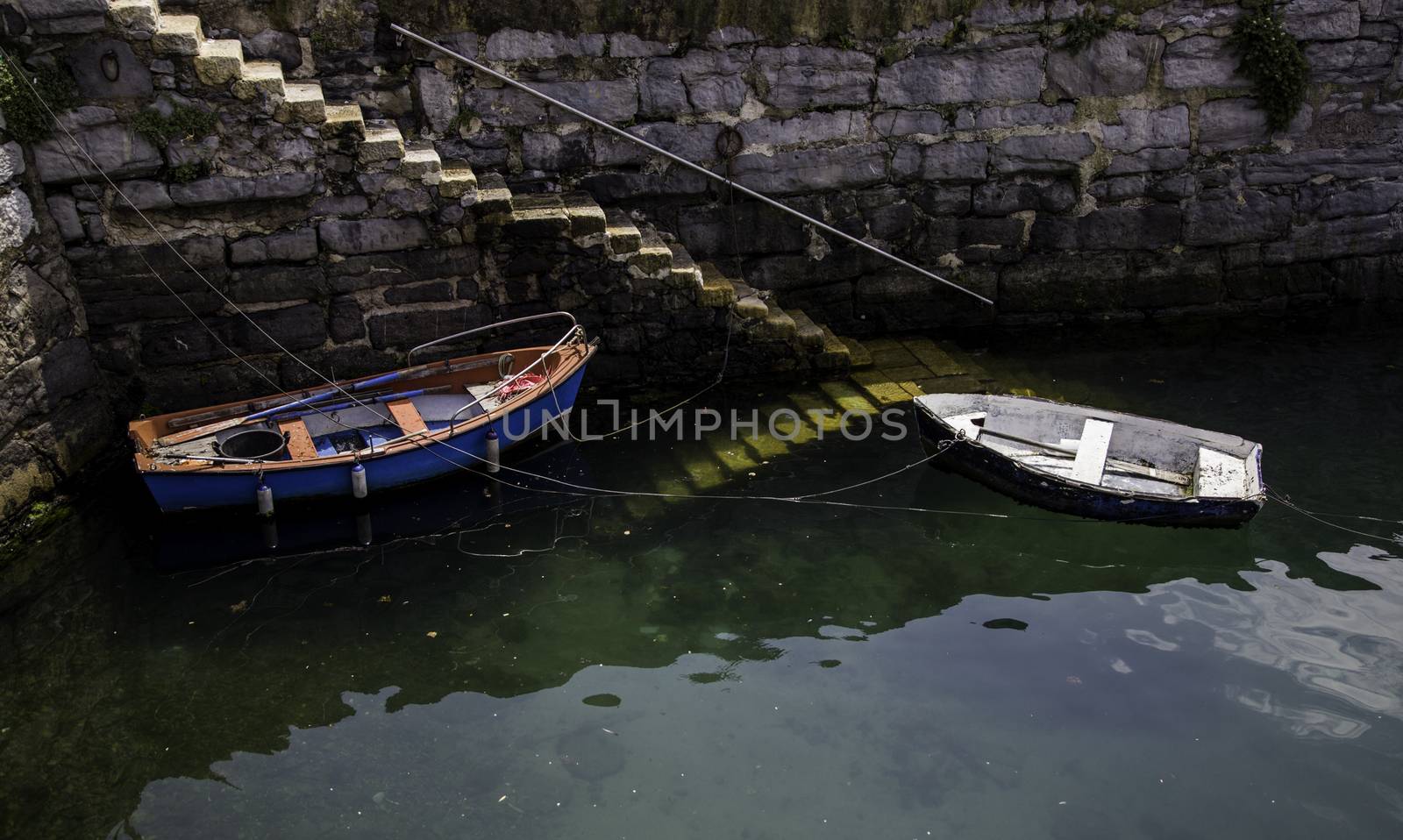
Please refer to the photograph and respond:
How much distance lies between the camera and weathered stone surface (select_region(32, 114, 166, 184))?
6875mm

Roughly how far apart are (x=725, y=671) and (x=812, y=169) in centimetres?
471

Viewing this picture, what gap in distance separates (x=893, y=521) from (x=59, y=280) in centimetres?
531

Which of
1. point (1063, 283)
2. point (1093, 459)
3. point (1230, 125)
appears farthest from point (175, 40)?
point (1230, 125)

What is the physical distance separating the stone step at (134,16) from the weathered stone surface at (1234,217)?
7.92 m

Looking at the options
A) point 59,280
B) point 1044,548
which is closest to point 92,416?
point 59,280

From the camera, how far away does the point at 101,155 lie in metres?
6.96

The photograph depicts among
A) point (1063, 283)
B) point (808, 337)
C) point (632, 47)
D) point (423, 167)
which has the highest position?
point (632, 47)

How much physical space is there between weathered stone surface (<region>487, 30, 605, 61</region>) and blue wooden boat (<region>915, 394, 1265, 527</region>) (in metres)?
3.48

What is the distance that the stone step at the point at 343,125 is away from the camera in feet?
23.7

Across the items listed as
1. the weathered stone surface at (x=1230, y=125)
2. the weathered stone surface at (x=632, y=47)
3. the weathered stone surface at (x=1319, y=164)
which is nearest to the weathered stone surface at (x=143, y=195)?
the weathered stone surface at (x=632, y=47)

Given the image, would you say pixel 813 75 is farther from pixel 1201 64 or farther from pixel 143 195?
pixel 143 195

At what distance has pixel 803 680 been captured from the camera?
18.2 feet

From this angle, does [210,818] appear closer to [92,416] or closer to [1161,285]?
[92,416]

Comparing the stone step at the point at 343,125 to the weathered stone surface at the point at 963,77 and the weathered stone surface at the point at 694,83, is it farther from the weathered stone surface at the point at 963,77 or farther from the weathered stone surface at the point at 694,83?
the weathered stone surface at the point at 963,77
